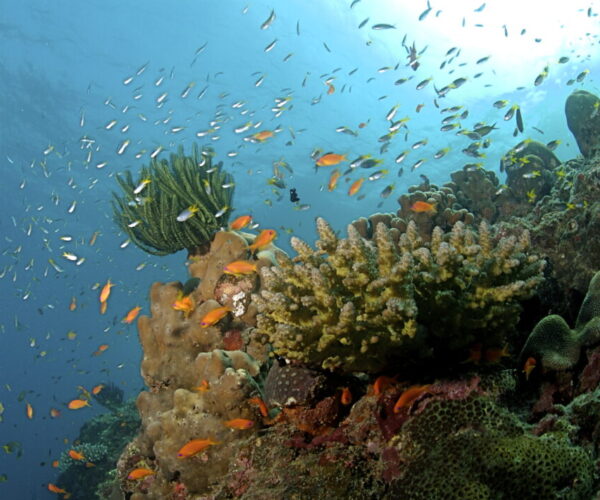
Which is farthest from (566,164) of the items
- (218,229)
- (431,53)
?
(431,53)

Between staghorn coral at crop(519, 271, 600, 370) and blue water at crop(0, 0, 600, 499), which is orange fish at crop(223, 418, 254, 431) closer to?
staghorn coral at crop(519, 271, 600, 370)

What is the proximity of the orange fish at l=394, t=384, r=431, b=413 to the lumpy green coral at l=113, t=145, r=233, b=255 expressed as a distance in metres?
4.94

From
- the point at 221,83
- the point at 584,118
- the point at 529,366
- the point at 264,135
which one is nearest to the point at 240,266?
the point at 529,366

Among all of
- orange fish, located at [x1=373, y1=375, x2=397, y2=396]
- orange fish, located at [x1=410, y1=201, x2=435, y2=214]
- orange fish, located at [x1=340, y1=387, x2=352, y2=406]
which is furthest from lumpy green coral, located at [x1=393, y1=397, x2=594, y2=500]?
orange fish, located at [x1=410, y1=201, x2=435, y2=214]

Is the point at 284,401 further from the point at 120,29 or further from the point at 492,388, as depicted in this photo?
the point at 120,29

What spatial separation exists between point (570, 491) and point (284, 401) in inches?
79.0

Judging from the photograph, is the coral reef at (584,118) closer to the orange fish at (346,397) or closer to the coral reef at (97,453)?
the orange fish at (346,397)

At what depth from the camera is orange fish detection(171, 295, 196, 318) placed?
19.1 ft

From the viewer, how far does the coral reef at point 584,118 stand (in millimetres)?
11797

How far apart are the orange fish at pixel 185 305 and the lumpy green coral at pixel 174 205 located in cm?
131

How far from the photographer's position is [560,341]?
3236 mm

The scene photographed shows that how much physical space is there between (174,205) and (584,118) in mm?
13461

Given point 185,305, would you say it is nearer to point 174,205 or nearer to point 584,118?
point 174,205

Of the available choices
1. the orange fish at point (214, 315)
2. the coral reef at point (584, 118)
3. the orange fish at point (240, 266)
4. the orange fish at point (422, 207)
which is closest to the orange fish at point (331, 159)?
the orange fish at point (422, 207)
